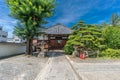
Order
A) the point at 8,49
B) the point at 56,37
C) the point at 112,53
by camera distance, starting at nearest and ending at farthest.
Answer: the point at 112,53 < the point at 8,49 < the point at 56,37

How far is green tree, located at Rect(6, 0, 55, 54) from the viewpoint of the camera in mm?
16547

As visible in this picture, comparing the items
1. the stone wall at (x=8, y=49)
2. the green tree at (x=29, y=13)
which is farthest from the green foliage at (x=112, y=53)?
the stone wall at (x=8, y=49)

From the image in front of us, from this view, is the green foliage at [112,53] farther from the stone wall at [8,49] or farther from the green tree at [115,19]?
the green tree at [115,19]

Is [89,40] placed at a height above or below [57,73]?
above

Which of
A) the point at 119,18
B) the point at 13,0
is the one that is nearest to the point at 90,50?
the point at 13,0

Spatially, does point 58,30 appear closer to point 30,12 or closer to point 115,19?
point 30,12

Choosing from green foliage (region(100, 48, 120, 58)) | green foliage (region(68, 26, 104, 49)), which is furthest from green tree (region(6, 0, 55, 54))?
green foliage (region(100, 48, 120, 58))

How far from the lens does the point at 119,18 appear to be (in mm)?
47906

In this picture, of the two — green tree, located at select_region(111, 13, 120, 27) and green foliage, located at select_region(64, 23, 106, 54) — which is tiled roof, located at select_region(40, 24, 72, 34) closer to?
green foliage, located at select_region(64, 23, 106, 54)

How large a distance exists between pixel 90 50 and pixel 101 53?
1.39 metres

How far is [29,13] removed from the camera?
16875mm

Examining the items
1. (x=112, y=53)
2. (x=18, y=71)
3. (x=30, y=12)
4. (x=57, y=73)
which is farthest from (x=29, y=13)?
(x=112, y=53)

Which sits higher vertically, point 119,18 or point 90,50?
point 119,18

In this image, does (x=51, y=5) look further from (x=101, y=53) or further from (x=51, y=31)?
(x=51, y=31)
